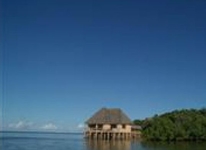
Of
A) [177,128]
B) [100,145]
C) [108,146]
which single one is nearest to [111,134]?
[177,128]

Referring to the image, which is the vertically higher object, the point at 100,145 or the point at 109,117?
the point at 109,117

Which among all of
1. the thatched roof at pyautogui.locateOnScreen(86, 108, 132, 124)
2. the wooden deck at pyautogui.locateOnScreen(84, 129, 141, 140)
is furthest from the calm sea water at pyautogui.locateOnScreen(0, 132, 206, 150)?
the thatched roof at pyautogui.locateOnScreen(86, 108, 132, 124)

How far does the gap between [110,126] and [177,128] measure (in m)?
7.96

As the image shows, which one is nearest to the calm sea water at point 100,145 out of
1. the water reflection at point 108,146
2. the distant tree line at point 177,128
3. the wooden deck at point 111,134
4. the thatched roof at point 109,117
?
the water reflection at point 108,146

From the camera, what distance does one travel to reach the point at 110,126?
56250 millimetres

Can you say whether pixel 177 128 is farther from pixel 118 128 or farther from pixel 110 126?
pixel 110 126

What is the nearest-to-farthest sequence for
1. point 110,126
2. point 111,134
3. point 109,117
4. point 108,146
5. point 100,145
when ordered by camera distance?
point 108,146 < point 100,145 < point 111,134 < point 110,126 < point 109,117

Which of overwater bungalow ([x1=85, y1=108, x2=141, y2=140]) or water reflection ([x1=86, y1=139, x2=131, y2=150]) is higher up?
overwater bungalow ([x1=85, y1=108, x2=141, y2=140])

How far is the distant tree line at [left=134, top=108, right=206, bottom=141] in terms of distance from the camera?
54.3 meters

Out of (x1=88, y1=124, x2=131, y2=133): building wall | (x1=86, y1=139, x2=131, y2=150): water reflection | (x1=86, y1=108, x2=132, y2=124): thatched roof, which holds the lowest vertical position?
(x1=86, y1=139, x2=131, y2=150): water reflection

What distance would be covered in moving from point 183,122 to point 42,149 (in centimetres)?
2298

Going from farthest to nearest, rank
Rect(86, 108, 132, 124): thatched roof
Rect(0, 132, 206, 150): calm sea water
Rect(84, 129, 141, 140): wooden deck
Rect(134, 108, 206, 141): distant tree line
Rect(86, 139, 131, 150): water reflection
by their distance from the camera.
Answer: Rect(86, 108, 132, 124): thatched roof → Rect(84, 129, 141, 140): wooden deck → Rect(134, 108, 206, 141): distant tree line → Rect(0, 132, 206, 150): calm sea water → Rect(86, 139, 131, 150): water reflection

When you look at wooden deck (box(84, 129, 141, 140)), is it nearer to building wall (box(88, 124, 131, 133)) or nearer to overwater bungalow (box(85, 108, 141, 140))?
overwater bungalow (box(85, 108, 141, 140))

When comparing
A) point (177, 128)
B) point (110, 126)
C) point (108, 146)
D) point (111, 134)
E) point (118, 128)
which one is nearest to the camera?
point (108, 146)
